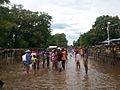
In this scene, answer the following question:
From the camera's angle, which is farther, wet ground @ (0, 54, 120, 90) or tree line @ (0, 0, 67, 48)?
A: tree line @ (0, 0, 67, 48)

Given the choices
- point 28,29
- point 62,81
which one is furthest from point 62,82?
point 28,29

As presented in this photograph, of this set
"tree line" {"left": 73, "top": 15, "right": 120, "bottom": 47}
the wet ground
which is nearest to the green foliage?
"tree line" {"left": 73, "top": 15, "right": 120, "bottom": 47}

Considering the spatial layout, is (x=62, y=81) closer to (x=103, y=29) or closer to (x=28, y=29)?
(x=28, y=29)

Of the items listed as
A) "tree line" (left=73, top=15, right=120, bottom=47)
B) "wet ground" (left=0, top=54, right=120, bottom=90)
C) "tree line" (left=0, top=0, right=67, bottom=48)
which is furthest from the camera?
"tree line" (left=73, top=15, right=120, bottom=47)

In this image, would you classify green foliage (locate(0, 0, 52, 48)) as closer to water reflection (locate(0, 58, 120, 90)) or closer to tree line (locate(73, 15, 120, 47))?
tree line (locate(73, 15, 120, 47))

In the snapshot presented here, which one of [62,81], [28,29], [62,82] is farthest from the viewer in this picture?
[28,29]

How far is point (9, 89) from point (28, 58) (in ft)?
27.5

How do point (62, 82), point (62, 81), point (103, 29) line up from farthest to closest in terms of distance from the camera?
point (103, 29) < point (62, 81) < point (62, 82)

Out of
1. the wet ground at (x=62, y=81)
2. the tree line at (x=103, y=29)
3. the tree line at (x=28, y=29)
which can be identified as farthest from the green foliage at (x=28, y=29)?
the wet ground at (x=62, y=81)

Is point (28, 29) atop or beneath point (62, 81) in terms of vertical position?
atop

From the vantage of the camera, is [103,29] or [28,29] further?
[103,29]

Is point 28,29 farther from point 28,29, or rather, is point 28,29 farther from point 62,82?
point 62,82

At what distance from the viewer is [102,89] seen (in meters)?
14.3

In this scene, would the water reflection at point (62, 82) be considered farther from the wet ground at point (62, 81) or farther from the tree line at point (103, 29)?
the tree line at point (103, 29)
